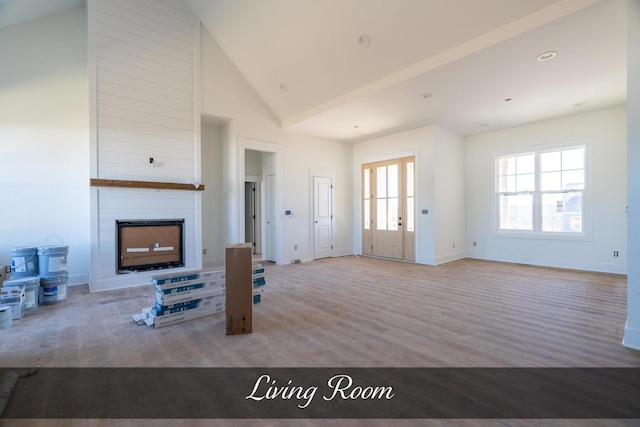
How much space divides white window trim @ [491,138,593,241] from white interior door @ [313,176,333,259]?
13.0 ft

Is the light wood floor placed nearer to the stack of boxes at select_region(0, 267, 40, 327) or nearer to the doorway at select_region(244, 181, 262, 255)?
the stack of boxes at select_region(0, 267, 40, 327)

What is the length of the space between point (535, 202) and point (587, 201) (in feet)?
2.76

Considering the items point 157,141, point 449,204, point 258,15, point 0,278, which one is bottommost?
point 0,278

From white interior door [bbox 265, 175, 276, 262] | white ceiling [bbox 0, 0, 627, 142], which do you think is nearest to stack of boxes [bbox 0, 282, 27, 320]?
white ceiling [bbox 0, 0, 627, 142]

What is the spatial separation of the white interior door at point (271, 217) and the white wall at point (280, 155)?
0.33 metres

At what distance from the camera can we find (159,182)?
16.4 feet

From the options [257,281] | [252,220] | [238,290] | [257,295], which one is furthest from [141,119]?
[252,220]

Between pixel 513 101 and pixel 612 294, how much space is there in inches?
131

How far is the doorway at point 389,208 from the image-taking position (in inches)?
268

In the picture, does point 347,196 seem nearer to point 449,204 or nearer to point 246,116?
point 449,204

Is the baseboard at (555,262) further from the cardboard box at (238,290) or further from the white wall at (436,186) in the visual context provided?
the cardboard box at (238,290)

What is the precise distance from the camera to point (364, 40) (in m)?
4.07

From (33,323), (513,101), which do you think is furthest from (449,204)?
(33,323)

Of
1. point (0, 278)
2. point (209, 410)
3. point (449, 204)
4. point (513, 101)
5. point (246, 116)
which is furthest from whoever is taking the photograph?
point (449, 204)
